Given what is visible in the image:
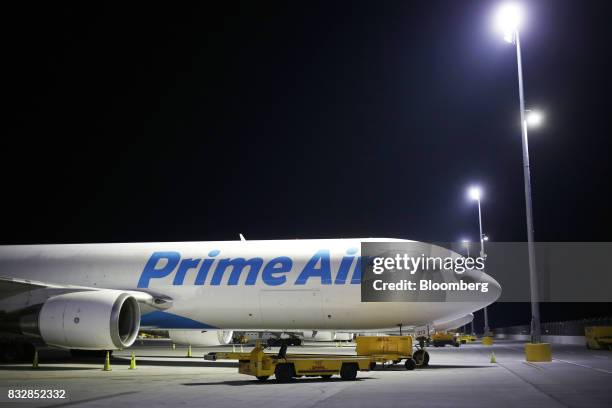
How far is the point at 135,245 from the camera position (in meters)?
26.6

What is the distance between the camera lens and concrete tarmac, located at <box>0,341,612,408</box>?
1233 centimetres

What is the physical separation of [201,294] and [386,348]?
697cm

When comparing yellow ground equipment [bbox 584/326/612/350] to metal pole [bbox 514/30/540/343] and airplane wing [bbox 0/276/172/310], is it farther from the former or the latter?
airplane wing [bbox 0/276/172/310]

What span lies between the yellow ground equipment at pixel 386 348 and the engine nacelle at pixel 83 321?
23.9 ft

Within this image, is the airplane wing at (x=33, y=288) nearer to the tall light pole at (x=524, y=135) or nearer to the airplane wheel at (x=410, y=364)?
the airplane wheel at (x=410, y=364)

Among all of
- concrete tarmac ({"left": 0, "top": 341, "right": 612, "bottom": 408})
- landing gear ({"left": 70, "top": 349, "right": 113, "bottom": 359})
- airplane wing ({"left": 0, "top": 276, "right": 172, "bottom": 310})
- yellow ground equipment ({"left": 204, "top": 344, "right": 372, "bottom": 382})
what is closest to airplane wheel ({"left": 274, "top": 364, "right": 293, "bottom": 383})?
yellow ground equipment ({"left": 204, "top": 344, "right": 372, "bottom": 382})

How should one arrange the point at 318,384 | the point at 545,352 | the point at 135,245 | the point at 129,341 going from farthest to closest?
the point at 135,245, the point at 545,352, the point at 129,341, the point at 318,384

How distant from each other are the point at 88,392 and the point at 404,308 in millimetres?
11266

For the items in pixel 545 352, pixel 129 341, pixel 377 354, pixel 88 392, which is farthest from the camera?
pixel 545 352

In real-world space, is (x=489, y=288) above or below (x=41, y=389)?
above

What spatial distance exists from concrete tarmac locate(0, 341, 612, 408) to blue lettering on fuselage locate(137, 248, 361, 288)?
330 centimetres

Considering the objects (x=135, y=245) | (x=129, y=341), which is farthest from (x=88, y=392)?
(x=135, y=245)

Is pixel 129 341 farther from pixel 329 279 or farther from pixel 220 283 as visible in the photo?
pixel 329 279

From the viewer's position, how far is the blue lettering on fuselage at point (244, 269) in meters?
23.4
